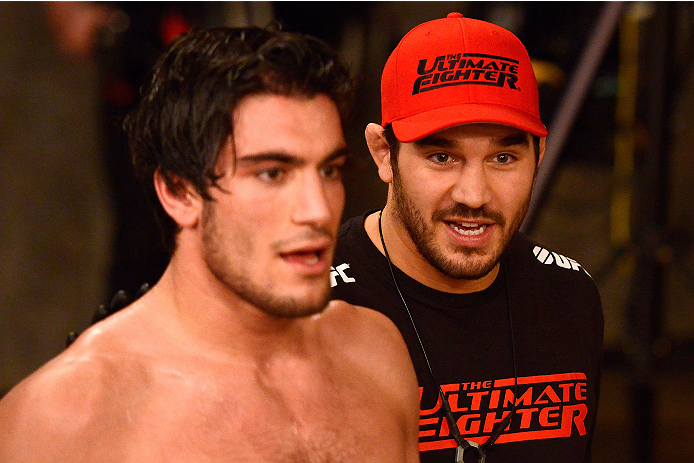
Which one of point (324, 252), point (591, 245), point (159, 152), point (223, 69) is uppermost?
point (591, 245)

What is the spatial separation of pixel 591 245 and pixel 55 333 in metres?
2.94

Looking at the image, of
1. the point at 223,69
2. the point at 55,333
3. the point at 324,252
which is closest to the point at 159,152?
the point at 223,69

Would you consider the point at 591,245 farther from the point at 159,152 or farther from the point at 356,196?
the point at 159,152

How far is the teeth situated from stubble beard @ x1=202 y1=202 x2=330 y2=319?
42 centimetres

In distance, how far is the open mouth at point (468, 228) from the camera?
5.08ft

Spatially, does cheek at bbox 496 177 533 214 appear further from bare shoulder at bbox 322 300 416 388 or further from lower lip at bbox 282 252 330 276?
lower lip at bbox 282 252 330 276

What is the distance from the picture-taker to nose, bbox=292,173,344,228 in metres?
1.18

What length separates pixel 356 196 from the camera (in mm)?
2484

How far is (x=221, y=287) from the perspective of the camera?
1243 mm

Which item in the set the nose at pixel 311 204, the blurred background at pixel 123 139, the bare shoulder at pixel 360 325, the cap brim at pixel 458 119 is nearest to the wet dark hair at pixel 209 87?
the nose at pixel 311 204

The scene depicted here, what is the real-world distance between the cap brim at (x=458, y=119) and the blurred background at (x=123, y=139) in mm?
860

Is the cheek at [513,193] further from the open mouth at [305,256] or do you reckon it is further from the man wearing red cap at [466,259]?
the open mouth at [305,256]

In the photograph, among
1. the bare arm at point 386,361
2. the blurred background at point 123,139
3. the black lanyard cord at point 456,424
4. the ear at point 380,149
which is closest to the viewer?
the bare arm at point 386,361

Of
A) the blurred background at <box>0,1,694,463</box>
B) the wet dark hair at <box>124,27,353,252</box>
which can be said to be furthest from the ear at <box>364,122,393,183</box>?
the blurred background at <box>0,1,694,463</box>
